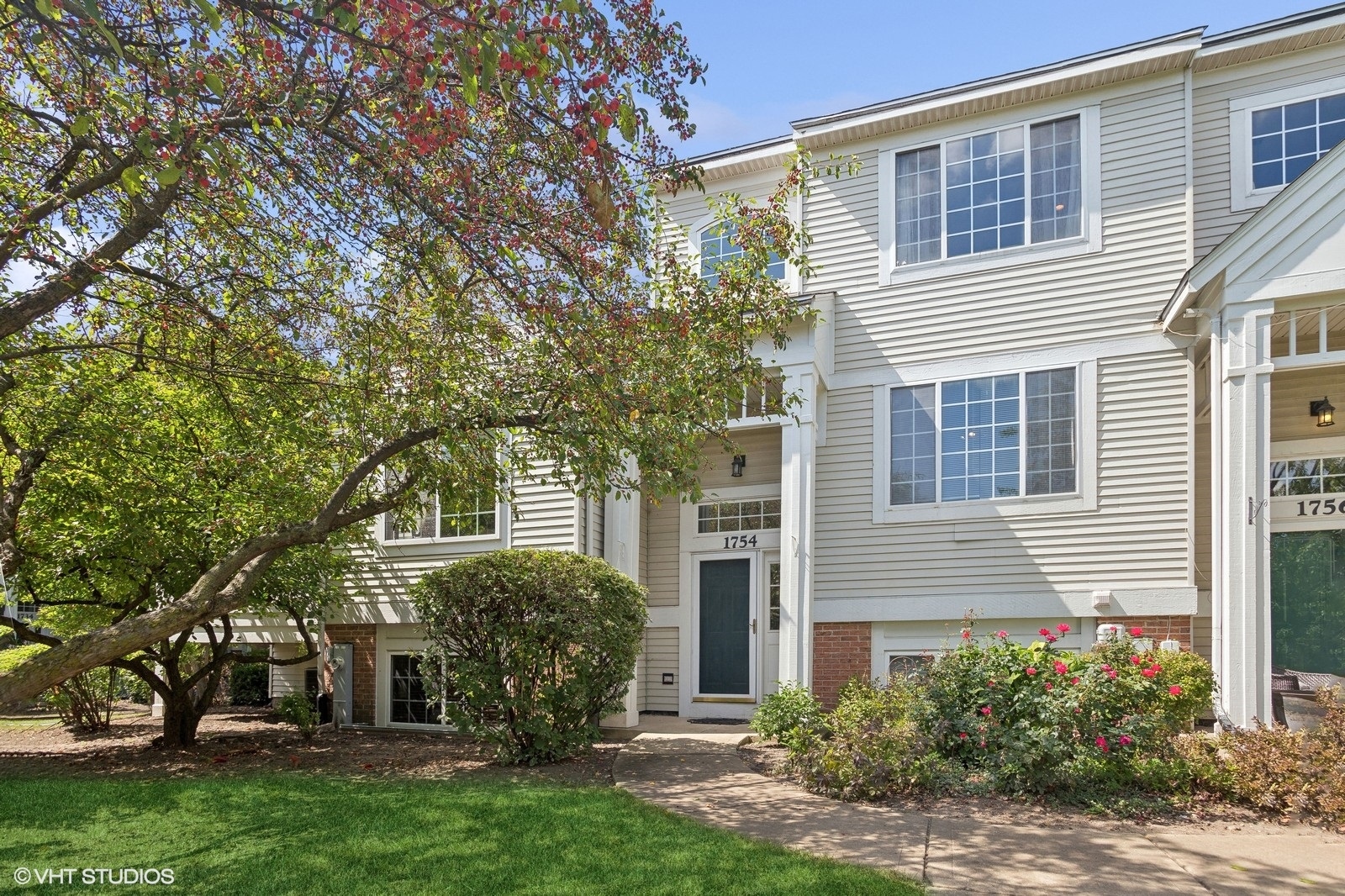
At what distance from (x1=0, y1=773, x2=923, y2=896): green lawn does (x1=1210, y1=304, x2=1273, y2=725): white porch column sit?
4953 millimetres

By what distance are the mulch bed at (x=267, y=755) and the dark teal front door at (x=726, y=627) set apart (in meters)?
2.21

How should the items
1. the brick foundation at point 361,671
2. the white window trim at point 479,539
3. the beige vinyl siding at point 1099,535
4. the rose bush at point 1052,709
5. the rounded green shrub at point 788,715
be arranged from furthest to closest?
the brick foundation at point 361,671
the white window trim at point 479,539
the beige vinyl siding at point 1099,535
the rounded green shrub at point 788,715
the rose bush at point 1052,709

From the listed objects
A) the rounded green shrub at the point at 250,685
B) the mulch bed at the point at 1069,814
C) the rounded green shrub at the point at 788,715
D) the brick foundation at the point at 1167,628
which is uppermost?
the brick foundation at the point at 1167,628

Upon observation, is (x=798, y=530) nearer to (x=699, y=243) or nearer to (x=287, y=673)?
(x=699, y=243)

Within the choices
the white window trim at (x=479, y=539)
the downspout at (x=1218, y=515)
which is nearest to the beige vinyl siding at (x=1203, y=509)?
the downspout at (x=1218, y=515)

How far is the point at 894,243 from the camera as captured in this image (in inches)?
440

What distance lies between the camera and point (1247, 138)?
32.5 feet

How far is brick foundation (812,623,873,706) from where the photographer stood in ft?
35.2

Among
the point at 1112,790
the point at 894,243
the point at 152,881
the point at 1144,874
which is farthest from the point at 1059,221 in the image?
the point at 152,881

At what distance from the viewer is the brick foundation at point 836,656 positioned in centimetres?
1073

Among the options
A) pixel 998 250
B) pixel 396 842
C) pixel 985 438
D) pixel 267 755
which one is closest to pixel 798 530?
pixel 985 438

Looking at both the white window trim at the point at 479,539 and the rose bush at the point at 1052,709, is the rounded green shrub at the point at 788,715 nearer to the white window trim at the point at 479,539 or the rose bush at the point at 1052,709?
the rose bush at the point at 1052,709

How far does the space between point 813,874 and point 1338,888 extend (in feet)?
8.75

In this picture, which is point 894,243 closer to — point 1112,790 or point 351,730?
point 1112,790
